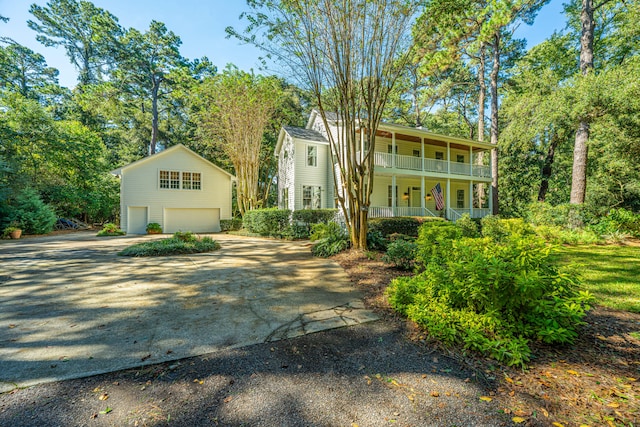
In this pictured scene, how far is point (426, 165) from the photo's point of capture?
16.7 m

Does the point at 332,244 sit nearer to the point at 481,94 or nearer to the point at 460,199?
the point at 460,199

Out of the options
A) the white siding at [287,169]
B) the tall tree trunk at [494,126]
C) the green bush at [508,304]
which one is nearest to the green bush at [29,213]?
the white siding at [287,169]

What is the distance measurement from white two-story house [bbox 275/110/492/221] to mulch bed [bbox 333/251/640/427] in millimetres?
12076

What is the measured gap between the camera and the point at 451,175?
55.4 ft

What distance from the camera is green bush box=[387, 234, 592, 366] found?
242cm

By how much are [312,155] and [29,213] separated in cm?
1608

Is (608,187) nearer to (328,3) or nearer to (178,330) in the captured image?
(328,3)

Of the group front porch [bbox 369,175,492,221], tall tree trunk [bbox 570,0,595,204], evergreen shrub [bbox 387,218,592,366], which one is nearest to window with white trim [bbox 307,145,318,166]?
front porch [bbox 369,175,492,221]

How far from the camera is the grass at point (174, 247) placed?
7.84m

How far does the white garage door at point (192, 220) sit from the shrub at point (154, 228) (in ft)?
2.80

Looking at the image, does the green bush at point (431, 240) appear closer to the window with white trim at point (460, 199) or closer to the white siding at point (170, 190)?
the white siding at point (170, 190)

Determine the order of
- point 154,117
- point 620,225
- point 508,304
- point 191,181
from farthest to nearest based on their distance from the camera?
point 154,117
point 191,181
point 620,225
point 508,304

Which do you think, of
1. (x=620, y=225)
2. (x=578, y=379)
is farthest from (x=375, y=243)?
(x=620, y=225)

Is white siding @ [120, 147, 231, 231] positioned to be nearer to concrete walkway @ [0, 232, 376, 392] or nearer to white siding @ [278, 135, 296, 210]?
white siding @ [278, 135, 296, 210]
